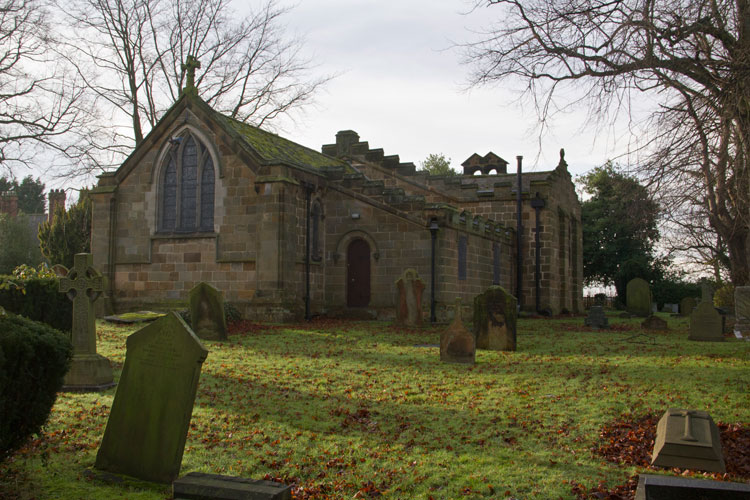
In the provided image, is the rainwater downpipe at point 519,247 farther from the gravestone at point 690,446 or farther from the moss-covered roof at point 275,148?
the gravestone at point 690,446

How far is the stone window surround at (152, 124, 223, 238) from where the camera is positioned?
23.1 meters

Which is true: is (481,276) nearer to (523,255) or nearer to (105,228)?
(523,255)

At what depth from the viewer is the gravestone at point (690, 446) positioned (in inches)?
278

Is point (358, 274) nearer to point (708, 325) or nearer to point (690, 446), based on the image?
point (708, 325)

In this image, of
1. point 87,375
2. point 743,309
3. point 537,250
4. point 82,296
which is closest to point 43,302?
point 82,296

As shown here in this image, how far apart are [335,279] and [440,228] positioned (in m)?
4.35

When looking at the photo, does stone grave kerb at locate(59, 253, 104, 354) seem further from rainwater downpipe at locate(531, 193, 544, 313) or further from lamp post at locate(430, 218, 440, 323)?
rainwater downpipe at locate(531, 193, 544, 313)

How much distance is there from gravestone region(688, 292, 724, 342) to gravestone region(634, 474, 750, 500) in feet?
47.5

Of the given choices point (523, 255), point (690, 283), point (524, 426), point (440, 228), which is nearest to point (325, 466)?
point (524, 426)

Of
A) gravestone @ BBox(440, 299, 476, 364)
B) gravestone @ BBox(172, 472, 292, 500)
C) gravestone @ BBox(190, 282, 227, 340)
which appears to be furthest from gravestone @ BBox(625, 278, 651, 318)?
gravestone @ BBox(172, 472, 292, 500)

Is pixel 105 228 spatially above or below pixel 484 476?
above

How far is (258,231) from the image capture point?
73.2 feet

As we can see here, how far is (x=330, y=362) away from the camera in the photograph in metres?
13.6

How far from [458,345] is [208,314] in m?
6.43
